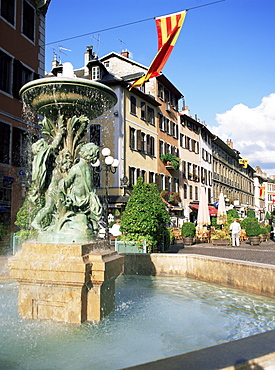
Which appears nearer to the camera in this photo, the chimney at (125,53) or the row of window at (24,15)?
the row of window at (24,15)

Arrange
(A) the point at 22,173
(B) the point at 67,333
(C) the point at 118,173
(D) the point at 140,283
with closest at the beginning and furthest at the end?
(B) the point at 67,333, (D) the point at 140,283, (A) the point at 22,173, (C) the point at 118,173

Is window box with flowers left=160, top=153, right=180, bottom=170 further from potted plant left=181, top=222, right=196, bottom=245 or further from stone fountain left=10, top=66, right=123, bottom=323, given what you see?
stone fountain left=10, top=66, right=123, bottom=323

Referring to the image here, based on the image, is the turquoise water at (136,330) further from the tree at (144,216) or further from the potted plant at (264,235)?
the potted plant at (264,235)

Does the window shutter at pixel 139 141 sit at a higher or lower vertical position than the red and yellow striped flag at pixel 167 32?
higher

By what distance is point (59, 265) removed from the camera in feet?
16.3

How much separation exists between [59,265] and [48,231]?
3.01 feet

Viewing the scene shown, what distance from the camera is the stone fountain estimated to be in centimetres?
500

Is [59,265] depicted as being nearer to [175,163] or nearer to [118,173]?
[118,173]

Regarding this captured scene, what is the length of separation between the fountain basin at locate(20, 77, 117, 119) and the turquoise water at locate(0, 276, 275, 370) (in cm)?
331

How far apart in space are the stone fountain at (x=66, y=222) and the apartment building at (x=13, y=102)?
11.6 m

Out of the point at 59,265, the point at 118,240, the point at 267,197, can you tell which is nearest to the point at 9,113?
the point at 118,240

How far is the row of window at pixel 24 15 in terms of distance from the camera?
18.1 meters

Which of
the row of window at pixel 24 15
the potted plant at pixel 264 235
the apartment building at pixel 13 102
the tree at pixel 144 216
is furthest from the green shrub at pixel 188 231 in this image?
the row of window at pixel 24 15

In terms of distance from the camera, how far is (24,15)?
64.4ft
